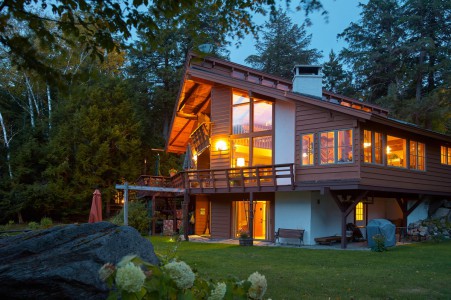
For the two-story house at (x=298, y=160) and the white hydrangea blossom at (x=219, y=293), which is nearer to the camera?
the white hydrangea blossom at (x=219, y=293)

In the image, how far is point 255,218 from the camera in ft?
62.1

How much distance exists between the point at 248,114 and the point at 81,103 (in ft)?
54.5

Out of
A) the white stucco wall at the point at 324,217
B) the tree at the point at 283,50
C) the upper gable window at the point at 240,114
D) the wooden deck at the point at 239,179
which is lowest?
the white stucco wall at the point at 324,217

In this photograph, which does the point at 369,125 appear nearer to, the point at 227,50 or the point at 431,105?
the point at 431,105

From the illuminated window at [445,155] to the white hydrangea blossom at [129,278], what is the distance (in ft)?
67.7

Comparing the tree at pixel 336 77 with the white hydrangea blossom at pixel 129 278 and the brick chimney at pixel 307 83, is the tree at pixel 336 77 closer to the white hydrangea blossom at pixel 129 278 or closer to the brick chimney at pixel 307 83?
the brick chimney at pixel 307 83

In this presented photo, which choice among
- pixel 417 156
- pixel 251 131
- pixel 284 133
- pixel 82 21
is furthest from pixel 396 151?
pixel 82 21

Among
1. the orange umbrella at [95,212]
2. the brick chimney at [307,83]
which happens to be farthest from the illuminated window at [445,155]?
the orange umbrella at [95,212]

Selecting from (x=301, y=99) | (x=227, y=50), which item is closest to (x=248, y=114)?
(x=301, y=99)

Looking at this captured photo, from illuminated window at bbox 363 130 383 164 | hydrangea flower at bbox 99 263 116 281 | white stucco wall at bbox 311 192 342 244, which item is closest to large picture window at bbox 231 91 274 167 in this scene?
white stucco wall at bbox 311 192 342 244

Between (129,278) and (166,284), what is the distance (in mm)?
328

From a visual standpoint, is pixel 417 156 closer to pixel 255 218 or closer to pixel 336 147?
pixel 336 147

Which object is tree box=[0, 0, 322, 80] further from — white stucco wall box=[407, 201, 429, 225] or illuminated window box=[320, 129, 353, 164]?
white stucco wall box=[407, 201, 429, 225]

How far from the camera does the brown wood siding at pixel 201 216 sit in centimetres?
2172
